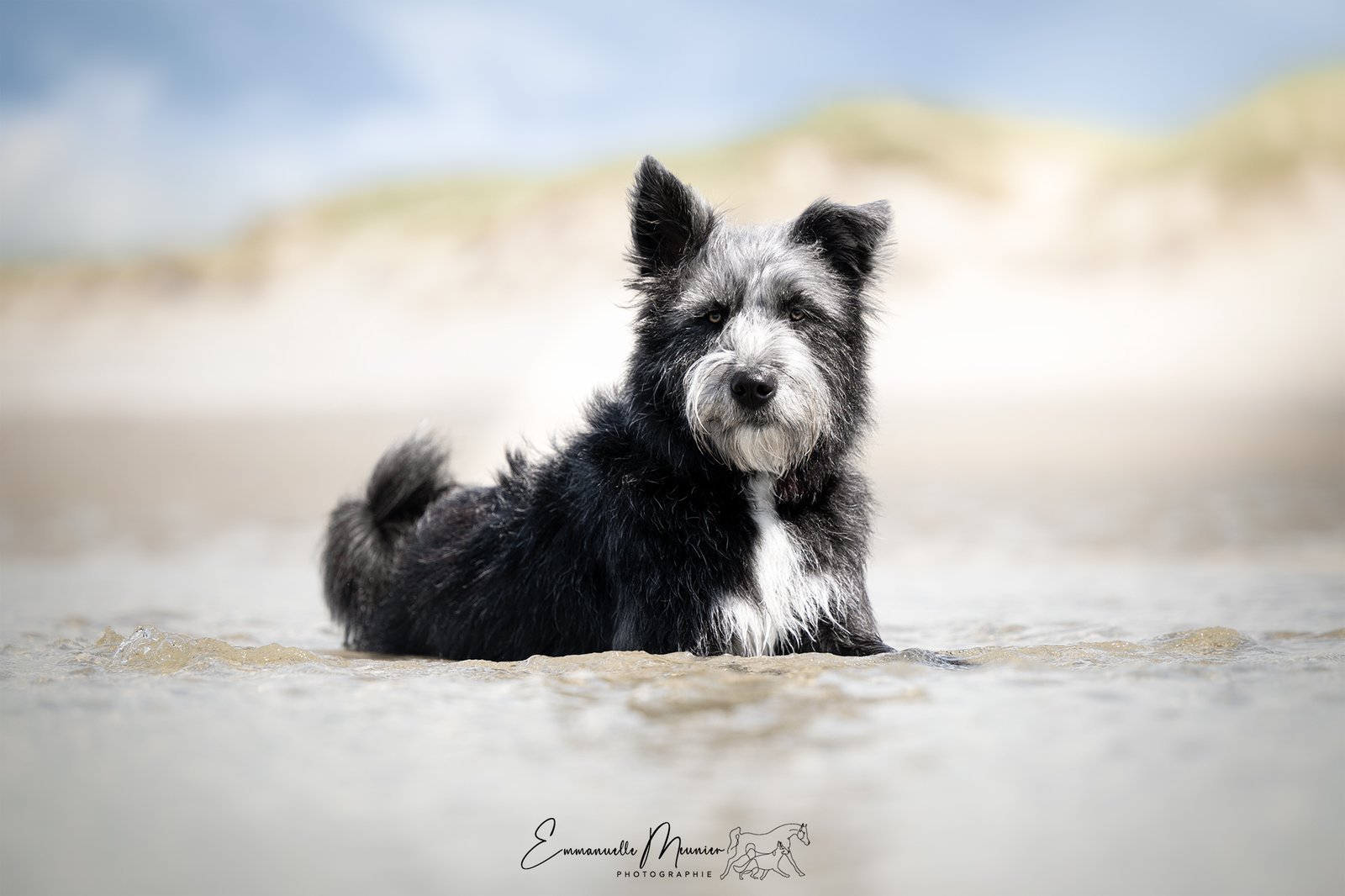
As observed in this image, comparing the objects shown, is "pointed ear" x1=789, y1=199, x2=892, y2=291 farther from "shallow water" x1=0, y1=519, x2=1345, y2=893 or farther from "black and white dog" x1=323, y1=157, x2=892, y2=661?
"shallow water" x1=0, y1=519, x2=1345, y2=893

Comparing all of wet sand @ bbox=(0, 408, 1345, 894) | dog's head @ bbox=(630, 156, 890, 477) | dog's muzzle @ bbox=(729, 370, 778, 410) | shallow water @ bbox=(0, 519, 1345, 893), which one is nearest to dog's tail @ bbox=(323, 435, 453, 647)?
wet sand @ bbox=(0, 408, 1345, 894)

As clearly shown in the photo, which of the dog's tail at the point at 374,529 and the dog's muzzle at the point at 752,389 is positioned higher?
the dog's muzzle at the point at 752,389

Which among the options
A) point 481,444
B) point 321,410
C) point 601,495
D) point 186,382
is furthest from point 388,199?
point 601,495

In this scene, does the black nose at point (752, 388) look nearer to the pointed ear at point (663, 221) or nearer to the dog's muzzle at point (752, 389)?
the dog's muzzle at point (752, 389)

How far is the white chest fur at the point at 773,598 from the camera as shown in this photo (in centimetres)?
538

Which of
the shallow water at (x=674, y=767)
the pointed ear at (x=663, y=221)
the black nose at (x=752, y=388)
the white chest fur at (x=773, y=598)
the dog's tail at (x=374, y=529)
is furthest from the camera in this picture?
the dog's tail at (x=374, y=529)

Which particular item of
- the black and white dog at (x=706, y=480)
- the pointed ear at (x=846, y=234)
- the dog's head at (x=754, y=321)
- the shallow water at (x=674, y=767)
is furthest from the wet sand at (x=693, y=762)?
the pointed ear at (x=846, y=234)

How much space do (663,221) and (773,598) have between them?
77.0 inches

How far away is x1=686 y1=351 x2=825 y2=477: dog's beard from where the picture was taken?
17.4 ft

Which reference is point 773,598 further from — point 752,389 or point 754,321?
point 754,321

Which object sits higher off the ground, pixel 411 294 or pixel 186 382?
pixel 411 294

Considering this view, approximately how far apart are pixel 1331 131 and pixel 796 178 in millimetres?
17418

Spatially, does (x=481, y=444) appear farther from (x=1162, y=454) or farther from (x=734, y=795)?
(x=734, y=795)

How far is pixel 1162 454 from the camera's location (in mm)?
19641
